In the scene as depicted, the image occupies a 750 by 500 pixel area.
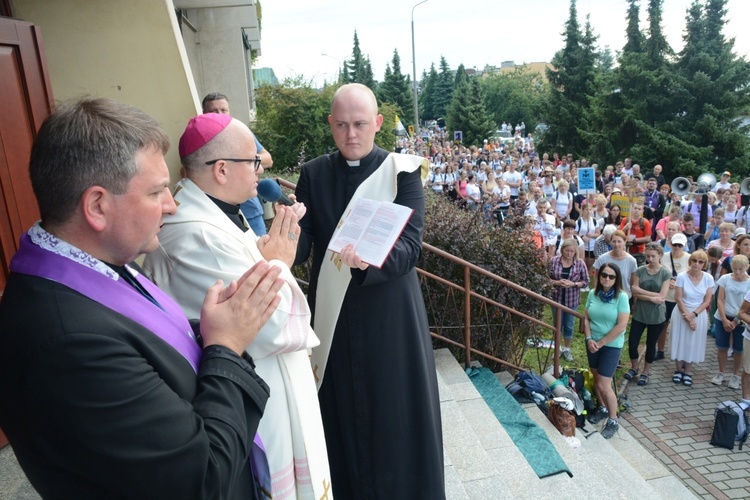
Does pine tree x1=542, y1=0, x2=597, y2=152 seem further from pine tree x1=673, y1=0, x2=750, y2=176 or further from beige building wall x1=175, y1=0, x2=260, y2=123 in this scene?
beige building wall x1=175, y1=0, x2=260, y2=123

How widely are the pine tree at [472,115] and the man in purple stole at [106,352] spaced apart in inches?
1556

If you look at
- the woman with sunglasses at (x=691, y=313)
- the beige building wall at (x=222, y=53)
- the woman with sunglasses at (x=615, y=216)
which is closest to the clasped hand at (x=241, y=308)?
the woman with sunglasses at (x=691, y=313)

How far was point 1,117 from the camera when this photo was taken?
283 cm

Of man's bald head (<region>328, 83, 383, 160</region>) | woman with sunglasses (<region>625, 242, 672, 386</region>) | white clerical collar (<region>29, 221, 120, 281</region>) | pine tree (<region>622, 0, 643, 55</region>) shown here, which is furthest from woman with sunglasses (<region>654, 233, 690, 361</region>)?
pine tree (<region>622, 0, 643, 55</region>)

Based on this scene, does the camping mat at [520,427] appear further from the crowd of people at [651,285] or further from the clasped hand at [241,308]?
the clasped hand at [241,308]

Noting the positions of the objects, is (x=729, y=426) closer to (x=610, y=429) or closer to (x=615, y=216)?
(x=610, y=429)

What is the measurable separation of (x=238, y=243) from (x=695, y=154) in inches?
983

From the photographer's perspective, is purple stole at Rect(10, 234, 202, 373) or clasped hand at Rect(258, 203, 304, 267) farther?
clasped hand at Rect(258, 203, 304, 267)

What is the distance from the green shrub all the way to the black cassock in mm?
3324

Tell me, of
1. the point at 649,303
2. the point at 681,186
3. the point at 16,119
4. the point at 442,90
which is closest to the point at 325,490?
the point at 16,119

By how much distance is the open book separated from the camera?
2371mm

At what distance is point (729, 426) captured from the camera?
247 inches

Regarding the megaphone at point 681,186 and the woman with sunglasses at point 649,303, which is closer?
the woman with sunglasses at point 649,303

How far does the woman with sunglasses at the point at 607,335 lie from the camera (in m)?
6.64
